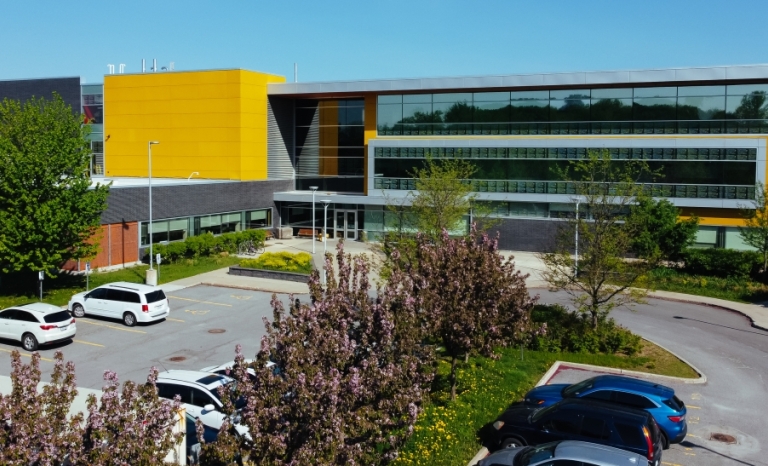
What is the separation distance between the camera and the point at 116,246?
37562mm

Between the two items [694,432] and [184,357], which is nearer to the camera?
[694,432]

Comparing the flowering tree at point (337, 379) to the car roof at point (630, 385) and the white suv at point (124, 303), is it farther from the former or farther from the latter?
the white suv at point (124, 303)

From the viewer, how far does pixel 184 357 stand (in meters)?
22.8

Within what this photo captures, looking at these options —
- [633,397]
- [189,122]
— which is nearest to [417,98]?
[189,122]

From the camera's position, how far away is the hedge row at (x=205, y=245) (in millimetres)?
38812

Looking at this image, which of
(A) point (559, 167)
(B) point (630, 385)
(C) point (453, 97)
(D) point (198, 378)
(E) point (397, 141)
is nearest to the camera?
(B) point (630, 385)

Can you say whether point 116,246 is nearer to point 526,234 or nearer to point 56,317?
point 56,317

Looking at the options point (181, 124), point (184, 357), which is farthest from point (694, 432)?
point (181, 124)

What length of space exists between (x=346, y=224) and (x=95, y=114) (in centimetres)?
2017

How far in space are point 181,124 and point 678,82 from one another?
3135 centimetres

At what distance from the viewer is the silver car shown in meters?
12.1

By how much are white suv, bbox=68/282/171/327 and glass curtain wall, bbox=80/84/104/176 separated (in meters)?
28.1

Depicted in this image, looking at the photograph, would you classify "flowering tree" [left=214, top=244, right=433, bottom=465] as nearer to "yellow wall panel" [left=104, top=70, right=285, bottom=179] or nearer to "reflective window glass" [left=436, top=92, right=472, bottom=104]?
"reflective window glass" [left=436, top=92, right=472, bottom=104]

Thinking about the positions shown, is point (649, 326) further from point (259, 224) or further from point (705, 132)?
point (259, 224)
